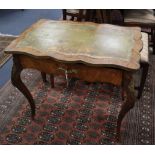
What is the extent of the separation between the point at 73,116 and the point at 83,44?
816 millimetres

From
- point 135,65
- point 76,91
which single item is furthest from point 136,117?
point 135,65

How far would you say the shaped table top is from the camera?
1522 millimetres

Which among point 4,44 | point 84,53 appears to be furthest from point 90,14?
point 84,53

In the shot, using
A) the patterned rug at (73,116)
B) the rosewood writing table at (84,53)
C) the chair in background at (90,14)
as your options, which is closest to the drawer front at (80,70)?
the rosewood writing table at (84,53)

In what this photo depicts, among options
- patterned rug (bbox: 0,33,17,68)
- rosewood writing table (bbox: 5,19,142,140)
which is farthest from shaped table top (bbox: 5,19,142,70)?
patterned rug (bbox: 0,33,17,68)

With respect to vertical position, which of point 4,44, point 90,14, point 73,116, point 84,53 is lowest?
point 73,116

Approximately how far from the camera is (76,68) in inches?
62.7

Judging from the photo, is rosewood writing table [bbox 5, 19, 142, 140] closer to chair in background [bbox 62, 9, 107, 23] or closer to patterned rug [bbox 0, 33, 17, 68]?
chair in background [bbox 62, 9, 107, 23]

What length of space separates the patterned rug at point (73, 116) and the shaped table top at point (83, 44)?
79 cm

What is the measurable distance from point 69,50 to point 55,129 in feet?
2.68

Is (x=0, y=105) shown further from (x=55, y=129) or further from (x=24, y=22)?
(x=24, y=22)

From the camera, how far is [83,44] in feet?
5.57

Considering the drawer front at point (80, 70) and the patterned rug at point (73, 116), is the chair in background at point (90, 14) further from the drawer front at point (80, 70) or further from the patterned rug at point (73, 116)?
the drawer front at point (80, 70)

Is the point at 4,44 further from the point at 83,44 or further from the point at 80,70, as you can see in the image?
the point at 80,70
